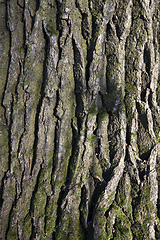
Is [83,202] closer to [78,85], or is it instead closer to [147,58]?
[78,85]

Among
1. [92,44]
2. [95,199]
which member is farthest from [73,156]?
[92,44]

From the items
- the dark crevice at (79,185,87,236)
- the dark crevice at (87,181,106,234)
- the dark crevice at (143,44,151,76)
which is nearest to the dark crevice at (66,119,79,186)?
the dark crevice at (79,185,87,236)

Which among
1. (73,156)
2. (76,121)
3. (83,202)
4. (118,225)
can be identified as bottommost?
(118,225)

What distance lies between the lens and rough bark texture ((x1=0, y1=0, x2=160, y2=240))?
1382mm

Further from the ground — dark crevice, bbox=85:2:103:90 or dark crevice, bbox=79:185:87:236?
dark crevice, bbox=85:2:103:90

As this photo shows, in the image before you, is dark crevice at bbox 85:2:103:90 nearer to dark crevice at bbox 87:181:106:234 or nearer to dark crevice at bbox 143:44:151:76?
dark crevice at bbox 143:44:151:76

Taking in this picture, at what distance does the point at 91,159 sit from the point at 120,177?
0.29 metres

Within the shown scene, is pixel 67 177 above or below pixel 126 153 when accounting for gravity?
below

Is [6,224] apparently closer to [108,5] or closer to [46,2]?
[46,2]

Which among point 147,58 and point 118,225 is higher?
point 147,58

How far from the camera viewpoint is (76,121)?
1472 millimetres

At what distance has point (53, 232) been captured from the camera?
1.38 metres

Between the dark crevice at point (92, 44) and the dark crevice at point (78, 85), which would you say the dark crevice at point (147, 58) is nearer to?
the dark crevice at point (92, 44)

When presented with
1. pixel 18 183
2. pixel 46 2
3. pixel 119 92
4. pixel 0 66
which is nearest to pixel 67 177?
pixel 18 183
